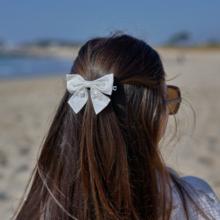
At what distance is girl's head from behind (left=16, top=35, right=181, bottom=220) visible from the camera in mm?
1045

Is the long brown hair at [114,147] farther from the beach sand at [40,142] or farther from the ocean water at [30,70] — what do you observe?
the ocean water at [30,70]

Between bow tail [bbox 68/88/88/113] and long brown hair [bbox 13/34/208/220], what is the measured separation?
0.04 ft

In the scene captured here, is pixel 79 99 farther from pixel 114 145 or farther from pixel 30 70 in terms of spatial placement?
pixel 30 70

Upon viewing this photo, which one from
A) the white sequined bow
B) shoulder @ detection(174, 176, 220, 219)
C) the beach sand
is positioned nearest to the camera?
the white sequined bow

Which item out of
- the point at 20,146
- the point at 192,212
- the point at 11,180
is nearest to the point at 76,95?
the point at 192,212

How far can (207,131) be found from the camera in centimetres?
520

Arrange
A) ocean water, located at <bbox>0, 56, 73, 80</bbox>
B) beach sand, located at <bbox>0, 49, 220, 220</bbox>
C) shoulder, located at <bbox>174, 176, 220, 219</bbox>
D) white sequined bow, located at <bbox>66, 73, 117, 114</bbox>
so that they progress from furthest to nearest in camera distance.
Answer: ocean water, located at <bbox>0, 56, 73, 80</bbox> → beach sand, located at <bbox>0, 49, 220, 220</bbox> → shoulder, located at <bbox>174, 176, 220, 219</bbox> → white sequined bow, located at <bbox>66, 73, 117, 114</bbox>

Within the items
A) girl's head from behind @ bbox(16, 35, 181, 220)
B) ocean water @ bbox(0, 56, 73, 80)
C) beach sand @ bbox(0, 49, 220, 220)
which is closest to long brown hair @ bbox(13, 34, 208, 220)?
girl's head from behind @ bbox(16, 35, 181, 220)

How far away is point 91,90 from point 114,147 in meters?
0.13

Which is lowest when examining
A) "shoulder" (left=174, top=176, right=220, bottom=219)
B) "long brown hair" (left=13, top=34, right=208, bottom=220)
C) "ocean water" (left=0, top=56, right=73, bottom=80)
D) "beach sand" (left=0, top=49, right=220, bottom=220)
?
"ocean water" (left=0, top=56, right=73, bottom=80)

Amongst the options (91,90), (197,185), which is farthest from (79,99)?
(197,185)

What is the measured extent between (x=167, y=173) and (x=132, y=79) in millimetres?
236

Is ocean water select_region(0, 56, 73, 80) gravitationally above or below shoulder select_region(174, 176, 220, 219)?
below

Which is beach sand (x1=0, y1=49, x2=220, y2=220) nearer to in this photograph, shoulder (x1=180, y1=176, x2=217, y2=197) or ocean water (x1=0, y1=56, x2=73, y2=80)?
shoulder (x1=180, y1=176, x2=217, y2=197)
